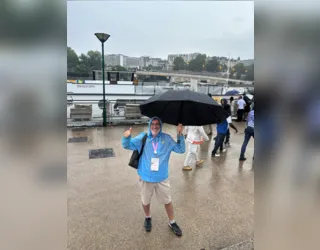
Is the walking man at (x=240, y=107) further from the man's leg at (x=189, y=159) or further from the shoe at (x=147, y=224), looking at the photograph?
the shoe at (x=147, y=224)

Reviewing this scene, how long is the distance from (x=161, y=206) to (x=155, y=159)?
1.28 metres

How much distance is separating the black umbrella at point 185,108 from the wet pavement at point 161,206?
1.55 m


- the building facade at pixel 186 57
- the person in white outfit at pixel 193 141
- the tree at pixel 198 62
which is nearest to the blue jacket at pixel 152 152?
the person in white outfit at pixel 193 141

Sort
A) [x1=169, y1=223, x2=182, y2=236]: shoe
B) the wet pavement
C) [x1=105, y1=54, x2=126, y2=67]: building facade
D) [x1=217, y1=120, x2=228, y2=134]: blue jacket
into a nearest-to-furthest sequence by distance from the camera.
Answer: the wet pavement → [x1=169, y1=223, x2=182, y2=236]: shoe → [x1=217, y1=120, x2=228, y2=134]: blue jacket → [x1=105, y1=54, x2=126, y2=67]: building facade

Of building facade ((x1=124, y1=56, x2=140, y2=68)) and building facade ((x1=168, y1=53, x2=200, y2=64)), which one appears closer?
building facade ((x1=124, y1=56, x2=140, y2=68))

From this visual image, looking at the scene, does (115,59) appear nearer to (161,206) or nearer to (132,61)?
(132,61)

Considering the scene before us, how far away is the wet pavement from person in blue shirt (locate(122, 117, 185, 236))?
28 cm

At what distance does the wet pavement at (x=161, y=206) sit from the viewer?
3.05 meters

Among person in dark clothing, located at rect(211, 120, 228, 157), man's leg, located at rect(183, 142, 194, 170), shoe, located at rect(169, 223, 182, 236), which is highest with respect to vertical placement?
person in dark clothing, located at rect(211, 120, 228, 157)

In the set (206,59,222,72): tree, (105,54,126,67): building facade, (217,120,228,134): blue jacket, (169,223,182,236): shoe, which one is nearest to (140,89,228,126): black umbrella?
(169,223,182,236): shoe

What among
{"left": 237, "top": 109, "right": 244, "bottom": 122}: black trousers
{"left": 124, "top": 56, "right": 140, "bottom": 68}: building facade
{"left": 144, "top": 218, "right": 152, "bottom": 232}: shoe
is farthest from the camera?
{"left": 124, "top": 56, "right": 140, "bottom": 68}: building facade

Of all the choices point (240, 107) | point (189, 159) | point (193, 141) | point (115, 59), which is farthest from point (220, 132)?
point (115, 59)

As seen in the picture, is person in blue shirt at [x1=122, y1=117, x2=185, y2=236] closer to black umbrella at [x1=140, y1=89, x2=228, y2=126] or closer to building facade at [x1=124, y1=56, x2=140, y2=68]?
black umbrella at [x1=140, y1=89, x2=228, y2=126]

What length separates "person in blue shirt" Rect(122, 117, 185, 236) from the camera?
10.1ft
